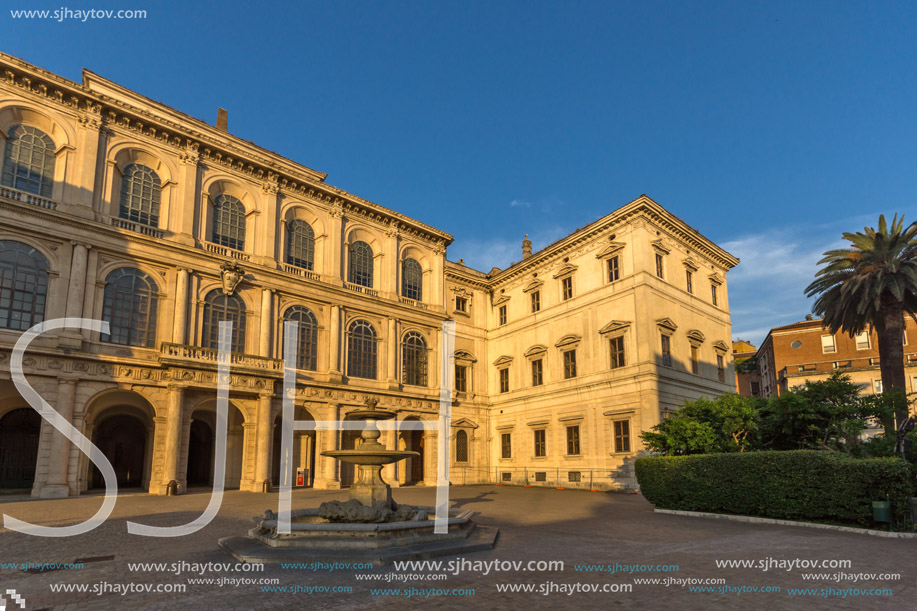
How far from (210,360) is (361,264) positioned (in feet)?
37.6

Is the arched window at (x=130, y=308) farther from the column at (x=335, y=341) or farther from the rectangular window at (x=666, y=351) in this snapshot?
the rectangular window at (x=666, y=351)

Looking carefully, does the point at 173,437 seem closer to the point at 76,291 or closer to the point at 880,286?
the point at 76,291

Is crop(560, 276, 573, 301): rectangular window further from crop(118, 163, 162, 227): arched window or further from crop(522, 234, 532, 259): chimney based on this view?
crop(118, 163, 162, 227): arched window

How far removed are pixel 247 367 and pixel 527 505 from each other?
47.3 feet

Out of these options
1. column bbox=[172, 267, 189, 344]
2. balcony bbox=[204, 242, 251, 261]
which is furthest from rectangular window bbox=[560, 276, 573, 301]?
column bbox=[172, 267, 189, 344]

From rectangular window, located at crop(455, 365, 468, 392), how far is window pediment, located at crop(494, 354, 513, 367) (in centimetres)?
233

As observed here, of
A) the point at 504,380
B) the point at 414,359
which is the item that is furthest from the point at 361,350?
the point at 504,380

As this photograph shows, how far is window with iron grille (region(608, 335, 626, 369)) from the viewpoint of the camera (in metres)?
31.2

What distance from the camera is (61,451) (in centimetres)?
2236

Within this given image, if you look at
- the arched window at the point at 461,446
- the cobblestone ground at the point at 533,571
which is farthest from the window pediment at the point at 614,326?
the cobblestone ground at the point at 533,571

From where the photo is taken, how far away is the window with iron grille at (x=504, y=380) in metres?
39.2

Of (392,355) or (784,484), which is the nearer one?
(784,484)

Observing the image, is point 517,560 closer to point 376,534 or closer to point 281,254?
point 376,534

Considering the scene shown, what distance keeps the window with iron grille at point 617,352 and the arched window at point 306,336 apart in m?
16.3
